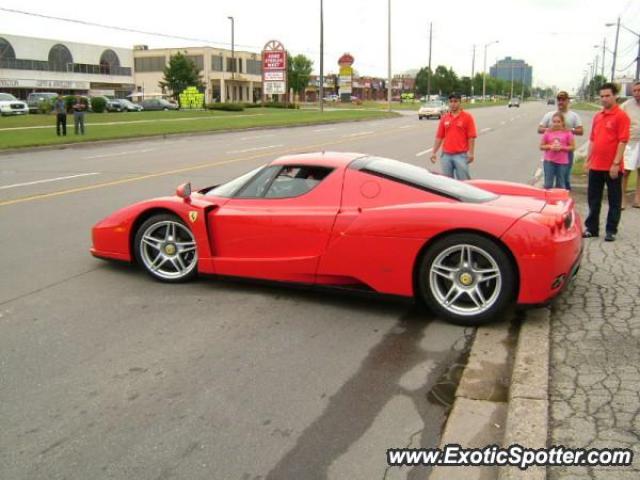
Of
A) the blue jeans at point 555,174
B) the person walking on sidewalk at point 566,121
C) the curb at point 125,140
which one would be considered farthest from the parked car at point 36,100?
the blue jeans at point 555,174

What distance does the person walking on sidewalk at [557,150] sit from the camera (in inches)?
340

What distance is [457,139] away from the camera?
9.15 metres

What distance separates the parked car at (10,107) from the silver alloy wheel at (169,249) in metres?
39.9

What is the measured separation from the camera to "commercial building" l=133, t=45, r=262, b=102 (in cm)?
10156

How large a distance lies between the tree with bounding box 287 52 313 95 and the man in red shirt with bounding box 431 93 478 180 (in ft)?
309

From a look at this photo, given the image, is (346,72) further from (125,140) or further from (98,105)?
(125,140)

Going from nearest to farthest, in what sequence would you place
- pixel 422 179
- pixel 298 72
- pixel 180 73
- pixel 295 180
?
pixel 422 179 → pixel 295 180 → pixel 180 73 → pixel 298 72

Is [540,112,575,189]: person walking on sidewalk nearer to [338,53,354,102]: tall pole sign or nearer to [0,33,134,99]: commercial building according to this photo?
[338,53,354,102]: tall pole sign

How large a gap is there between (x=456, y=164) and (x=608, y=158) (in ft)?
8.13

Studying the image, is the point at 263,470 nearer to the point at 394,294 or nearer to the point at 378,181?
the point at 394,294

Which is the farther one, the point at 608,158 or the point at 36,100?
the point at 36,100

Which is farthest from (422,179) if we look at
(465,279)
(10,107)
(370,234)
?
(10,107)

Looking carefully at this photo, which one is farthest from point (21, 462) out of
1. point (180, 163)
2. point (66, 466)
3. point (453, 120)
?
point (180, 163)

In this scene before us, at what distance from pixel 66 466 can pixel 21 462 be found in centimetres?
Answer: 22
